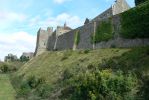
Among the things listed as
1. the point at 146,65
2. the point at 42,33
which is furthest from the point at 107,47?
the point at 42,33

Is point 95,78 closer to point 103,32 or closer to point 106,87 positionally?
point 106,87

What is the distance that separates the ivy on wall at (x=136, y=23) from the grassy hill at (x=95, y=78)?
5.39 ft

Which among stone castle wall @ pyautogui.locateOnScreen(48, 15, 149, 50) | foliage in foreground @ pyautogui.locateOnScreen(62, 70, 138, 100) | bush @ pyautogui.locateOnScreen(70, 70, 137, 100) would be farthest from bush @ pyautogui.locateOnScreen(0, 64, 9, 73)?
bush @ pyautogui.locateOnScreen(70, 70, 137, 100)

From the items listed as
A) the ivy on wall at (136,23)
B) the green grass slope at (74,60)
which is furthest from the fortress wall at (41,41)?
the ivy on wall at (136,23)

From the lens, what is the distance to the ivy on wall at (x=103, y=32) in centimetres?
4294

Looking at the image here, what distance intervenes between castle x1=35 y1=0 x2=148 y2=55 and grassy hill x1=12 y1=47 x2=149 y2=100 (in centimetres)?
154

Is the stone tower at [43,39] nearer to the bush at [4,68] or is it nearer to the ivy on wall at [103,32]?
the bush at [4,68]

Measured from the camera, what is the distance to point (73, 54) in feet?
155

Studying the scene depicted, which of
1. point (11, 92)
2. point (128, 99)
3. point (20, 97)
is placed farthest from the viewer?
point (11, 92)

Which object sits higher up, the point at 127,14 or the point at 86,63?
the point at 127,14

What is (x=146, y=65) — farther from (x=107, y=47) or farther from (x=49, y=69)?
(x=49, y=69)

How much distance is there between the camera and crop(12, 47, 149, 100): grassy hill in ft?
86.2

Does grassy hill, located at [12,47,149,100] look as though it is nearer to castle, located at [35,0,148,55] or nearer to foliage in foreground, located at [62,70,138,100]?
foliage in foreground, located at [62,70,138,100]

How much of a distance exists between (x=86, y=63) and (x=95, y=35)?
898cm
